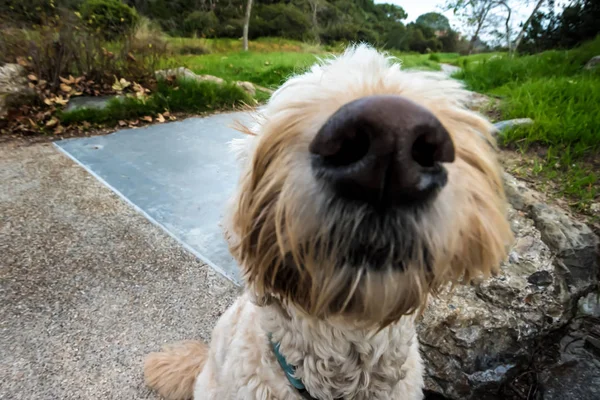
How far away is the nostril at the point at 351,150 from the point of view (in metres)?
0.72

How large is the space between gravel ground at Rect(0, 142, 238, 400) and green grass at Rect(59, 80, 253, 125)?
2019 millimetres

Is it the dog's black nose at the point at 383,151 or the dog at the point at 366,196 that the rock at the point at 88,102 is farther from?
the dog's black nose at the point at 383,151

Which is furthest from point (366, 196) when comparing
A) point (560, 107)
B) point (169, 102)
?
point (169, 102)

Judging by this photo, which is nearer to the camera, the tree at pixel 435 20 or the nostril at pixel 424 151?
the nostril at pixel 424 151

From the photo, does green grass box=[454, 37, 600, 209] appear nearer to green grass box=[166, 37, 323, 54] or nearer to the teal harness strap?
the teal harness strap

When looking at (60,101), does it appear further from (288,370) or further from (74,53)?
(288,370)

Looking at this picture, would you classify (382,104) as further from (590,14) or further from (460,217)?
(590,14)

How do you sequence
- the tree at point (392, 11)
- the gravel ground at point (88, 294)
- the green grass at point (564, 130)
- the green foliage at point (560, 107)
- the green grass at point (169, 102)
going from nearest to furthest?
the gravel ground at point (88, 294) < the green grass at point (564, 130) < the green foliage at point (560, 107) < the green grass at point (169, 102) < the tree at point (392, 11)

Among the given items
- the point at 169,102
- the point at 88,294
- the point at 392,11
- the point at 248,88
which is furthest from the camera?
the point at 392,11

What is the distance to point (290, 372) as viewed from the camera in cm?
136

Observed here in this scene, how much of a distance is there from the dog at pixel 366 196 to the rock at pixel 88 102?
5.82m

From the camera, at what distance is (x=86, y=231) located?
346cm

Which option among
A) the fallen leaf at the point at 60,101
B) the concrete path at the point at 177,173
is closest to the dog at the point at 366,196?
the concrete path at the point at 177,173

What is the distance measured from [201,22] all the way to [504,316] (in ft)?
87.2
